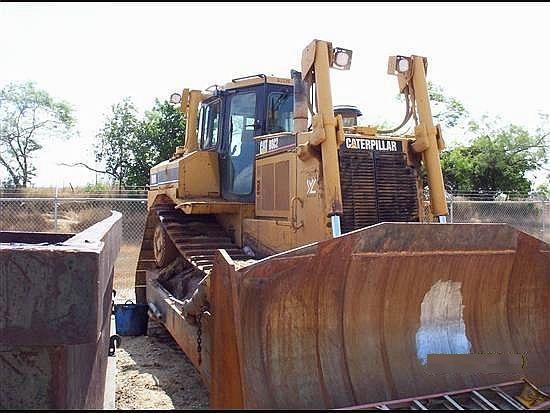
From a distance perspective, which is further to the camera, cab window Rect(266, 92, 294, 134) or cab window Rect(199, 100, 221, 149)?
cab window Rect(199, 100, 221, 149)

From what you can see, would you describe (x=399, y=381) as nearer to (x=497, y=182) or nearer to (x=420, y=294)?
(x=420, y=294)

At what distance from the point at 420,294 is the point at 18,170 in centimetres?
2677

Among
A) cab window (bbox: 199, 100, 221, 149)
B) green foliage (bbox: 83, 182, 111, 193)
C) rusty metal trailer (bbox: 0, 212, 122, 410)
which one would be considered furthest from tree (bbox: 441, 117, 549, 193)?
rusty metal trailer (bbox: 0, 212, 122, 410)

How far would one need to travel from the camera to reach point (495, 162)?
86.4 ft

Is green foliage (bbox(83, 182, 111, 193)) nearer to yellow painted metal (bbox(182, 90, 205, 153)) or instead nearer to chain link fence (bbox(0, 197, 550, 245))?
chain link fence (bbox(0, 197, 550, 245))

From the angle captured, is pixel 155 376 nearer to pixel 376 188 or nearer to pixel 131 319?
pixel 131 319

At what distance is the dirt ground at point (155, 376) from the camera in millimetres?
4645

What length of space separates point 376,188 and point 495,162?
23.3 meters

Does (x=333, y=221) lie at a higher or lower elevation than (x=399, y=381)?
higher

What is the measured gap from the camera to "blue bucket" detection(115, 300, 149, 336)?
7172 mm

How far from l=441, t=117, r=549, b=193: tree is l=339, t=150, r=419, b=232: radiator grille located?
20984mm

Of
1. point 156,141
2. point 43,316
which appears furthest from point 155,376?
point 156,141

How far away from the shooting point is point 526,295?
4125 mm

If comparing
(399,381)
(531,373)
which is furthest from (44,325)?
(531,373)
